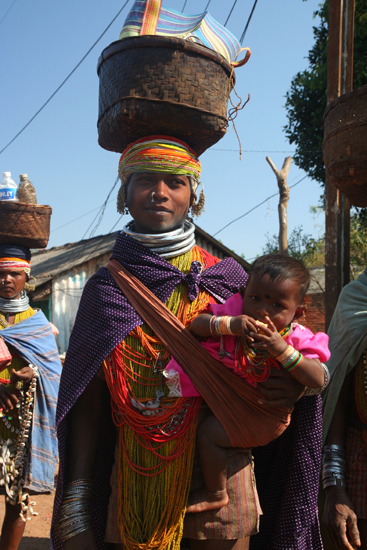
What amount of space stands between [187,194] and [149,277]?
45 centimetres

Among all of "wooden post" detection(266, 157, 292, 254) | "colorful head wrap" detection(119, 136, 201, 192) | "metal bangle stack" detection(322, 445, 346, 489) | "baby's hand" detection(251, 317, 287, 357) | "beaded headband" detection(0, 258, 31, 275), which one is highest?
"wooden post" detection(266, 157, 292, 254)

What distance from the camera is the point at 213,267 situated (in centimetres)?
248

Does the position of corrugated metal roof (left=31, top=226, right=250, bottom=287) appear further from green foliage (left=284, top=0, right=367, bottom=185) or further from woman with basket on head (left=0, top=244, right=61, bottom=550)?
woman with basket on head (left=0, top=244, right=61, bottom=550)

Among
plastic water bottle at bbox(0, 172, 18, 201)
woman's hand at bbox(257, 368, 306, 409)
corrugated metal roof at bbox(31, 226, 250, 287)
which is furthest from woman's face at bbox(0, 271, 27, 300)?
corrugated metal roof at bbox(31, 226, 250, 287)

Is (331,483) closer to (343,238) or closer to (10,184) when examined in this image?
(343,238)

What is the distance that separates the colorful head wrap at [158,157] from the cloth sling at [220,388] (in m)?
0.60

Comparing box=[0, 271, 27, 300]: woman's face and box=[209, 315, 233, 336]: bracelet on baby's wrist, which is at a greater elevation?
box=[0, 271, 27, 300]: woman's face

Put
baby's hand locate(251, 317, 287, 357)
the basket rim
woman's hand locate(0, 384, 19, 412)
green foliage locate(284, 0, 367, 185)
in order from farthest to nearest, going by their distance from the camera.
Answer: green foliage locate(284, 0, 367, 185) < woman's hand locate(0, 384, 19, 412) < the basket rim < baby's hand locate(251, 317, 287, 357)

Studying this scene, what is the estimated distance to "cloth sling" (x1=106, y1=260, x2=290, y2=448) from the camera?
2.09m

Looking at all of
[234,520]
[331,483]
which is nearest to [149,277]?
[234,520]

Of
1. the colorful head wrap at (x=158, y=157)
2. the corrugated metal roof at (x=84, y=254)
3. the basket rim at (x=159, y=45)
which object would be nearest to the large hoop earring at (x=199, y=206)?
the colorful head wrap at (x=158, y=157)

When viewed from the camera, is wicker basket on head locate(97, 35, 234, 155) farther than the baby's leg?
Yes

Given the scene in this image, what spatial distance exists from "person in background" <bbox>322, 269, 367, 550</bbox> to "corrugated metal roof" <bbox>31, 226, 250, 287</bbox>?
1420cm

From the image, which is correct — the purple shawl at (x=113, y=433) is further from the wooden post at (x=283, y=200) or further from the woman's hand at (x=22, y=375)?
the wooden post at (x=283, y=200)
